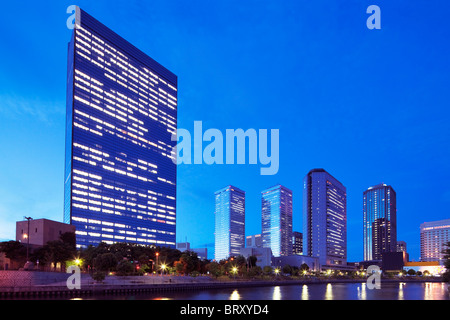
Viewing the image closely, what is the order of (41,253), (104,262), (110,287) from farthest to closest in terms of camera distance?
(104,262) → (41,253) → (110,287)

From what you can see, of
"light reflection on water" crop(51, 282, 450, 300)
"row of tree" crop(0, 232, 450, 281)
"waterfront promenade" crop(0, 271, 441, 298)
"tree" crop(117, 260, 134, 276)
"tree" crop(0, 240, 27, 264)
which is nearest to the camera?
"waterfront promenade" crop(0, 271, 441, 298)

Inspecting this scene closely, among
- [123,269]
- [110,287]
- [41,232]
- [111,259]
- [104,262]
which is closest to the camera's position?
[110,287]

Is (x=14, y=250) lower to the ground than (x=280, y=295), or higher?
higher

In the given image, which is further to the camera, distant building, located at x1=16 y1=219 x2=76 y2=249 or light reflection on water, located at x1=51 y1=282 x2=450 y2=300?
distant building, located at x1=16 y1=219 x2=76 y2=249

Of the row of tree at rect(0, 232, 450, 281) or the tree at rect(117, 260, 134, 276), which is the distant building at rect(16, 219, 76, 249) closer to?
the row of tree at rect(0, 232, 450, 281)

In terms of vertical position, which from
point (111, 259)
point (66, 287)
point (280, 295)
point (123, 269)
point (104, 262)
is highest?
A: point (111, 259)

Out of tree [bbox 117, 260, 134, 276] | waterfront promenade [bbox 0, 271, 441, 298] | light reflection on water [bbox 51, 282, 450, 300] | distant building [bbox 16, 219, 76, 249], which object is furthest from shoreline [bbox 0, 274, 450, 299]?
distant building [bbox 16, 219, 76, 249]

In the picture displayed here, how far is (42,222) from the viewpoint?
377 feet

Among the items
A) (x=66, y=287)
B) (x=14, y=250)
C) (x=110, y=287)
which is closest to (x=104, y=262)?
(x=110, y=287)

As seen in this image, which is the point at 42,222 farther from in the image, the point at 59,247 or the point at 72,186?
the point at 72,186

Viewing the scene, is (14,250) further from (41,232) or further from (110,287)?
(110,287)

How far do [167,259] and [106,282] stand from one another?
56424mm
